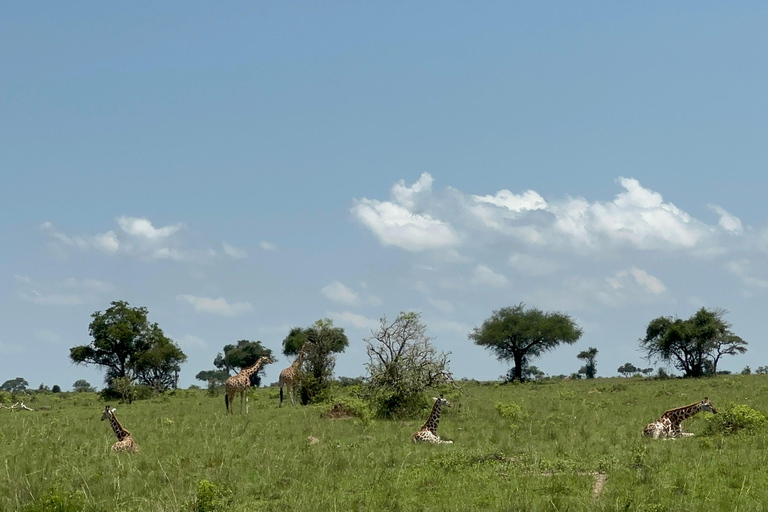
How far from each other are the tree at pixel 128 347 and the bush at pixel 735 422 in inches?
2158

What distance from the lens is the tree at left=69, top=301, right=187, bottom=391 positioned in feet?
221

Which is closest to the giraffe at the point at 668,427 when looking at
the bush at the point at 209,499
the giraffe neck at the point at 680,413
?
the giraffe neck at the point at 680,413

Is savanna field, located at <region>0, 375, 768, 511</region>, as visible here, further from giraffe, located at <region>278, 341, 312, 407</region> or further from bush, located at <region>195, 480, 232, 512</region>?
giraffe, located at <region>278, 341, 312, 407</region>

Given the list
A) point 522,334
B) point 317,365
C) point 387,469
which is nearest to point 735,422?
point 387,469

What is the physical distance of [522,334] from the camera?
74.2 metres

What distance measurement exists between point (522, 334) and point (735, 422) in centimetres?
5468

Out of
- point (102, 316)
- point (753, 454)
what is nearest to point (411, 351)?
point (753, 454)

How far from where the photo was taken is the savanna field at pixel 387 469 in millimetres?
12688

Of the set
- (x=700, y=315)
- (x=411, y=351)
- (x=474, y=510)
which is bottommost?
(x=474, y=510)

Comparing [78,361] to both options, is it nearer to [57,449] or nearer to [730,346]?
[57,449]

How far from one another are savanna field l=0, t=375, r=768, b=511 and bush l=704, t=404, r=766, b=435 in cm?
7

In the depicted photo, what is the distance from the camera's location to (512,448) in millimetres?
17891

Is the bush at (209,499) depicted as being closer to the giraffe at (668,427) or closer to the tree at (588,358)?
the giraffe at (668,427)

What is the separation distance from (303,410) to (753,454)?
789 inches
